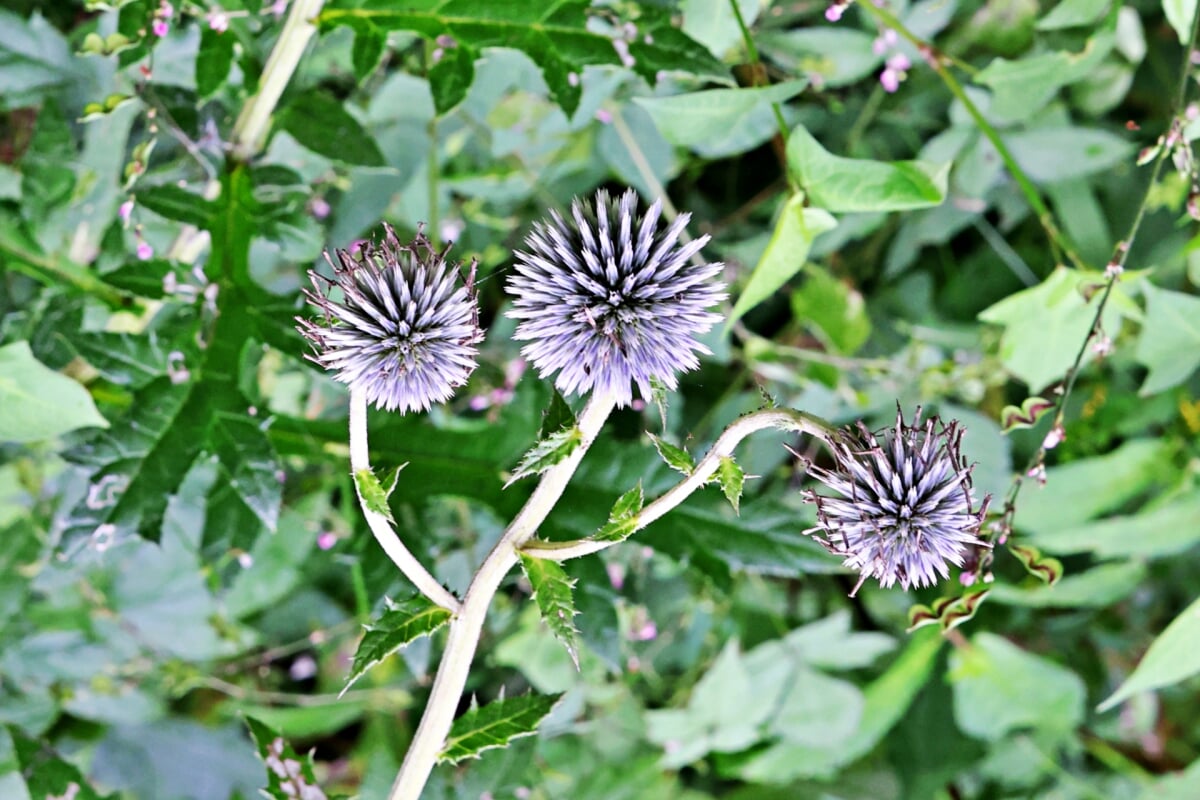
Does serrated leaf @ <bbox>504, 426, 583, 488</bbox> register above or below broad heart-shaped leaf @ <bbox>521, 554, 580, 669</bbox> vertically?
above

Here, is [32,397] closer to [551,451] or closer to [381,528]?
[381,528]

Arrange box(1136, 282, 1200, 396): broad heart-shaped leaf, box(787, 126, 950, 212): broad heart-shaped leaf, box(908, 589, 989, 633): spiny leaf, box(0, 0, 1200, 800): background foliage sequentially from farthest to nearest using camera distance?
1. box(1136, 282, 1200, 396): broad heart-shaped leaf
2. box(0, 0, 1200, 800): background foliage
3. box(787, 126, 950, 212): broad heart-shaped leaf
4. box(908, 589, 989, 633): spiny leaf

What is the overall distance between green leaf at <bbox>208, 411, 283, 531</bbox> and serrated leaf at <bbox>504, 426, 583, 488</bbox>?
41 cm

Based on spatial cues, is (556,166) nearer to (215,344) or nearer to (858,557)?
(215,344)

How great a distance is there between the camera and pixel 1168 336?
A: 111 centimetres

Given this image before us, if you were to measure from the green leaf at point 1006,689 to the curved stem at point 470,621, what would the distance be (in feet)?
3.41

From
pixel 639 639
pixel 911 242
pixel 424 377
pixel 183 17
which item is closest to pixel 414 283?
pixel 424 377

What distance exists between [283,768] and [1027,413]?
0.73 m

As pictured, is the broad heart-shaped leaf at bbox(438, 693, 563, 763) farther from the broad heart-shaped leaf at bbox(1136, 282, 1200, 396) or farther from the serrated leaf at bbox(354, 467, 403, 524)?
the broad heart-shaped leaf at bbox(1136, 282, 1200, 396)

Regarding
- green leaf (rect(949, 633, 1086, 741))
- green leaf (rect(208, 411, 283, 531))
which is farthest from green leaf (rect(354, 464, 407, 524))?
green leaf (rect(949, 633, 1086, 741))

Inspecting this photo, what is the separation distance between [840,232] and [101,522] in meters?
0.94

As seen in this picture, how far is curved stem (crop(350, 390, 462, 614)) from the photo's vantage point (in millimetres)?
601

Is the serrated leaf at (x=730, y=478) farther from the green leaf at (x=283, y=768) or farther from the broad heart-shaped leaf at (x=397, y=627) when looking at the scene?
the green leaf at (x=283, y=768)

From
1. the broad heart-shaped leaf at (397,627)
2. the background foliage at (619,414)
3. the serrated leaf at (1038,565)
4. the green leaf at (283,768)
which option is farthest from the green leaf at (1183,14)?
the green leaf at (283,768)
